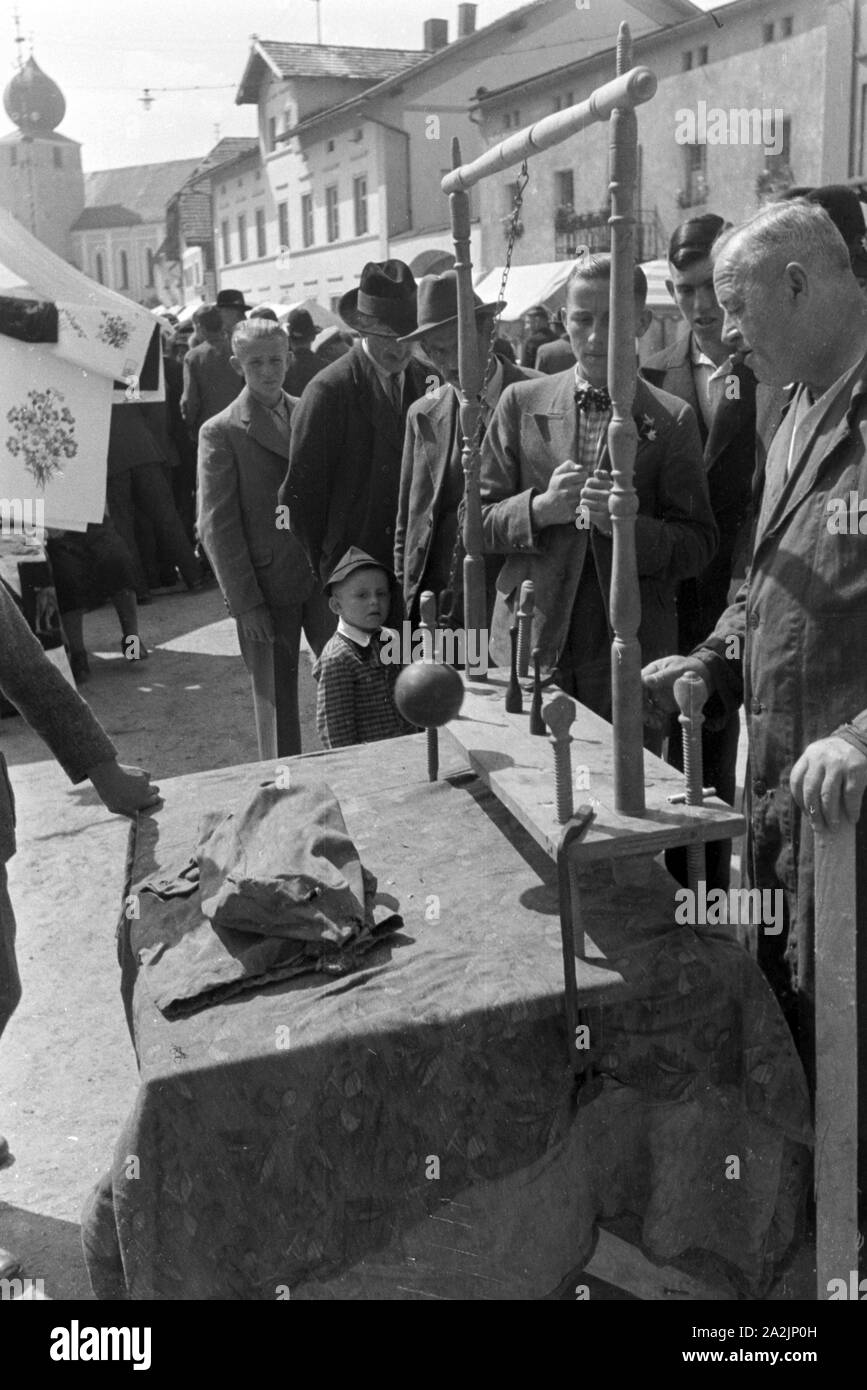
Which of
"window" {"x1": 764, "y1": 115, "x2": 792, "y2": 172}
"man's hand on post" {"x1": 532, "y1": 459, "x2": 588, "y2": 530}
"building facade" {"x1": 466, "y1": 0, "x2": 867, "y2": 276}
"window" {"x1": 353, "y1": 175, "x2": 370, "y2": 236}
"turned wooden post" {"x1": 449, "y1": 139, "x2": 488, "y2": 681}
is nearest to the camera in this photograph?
"turned wooden post" {"x1": 449, "y1": 139, "x2": 488, "y2": 681}

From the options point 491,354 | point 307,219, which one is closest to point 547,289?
point 491,354

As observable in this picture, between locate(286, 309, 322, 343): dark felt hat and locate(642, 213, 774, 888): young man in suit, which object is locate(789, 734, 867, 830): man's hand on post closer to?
locate(642, 213, 774, 888): young man in suit

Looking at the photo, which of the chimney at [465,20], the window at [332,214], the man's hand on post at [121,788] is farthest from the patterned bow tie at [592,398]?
the window at [332,214]

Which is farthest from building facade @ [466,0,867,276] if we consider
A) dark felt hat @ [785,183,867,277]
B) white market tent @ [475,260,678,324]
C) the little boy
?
the little boy

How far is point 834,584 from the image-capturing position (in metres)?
2.27

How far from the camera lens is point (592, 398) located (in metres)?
3.42

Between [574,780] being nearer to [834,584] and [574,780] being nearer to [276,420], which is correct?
→ [834,584]

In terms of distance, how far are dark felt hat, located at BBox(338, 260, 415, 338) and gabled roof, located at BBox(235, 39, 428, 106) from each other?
21.9 m

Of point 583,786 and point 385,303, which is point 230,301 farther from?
point 583,786

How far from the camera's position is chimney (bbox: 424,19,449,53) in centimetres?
2980

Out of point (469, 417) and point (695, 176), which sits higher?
point (695, 176)

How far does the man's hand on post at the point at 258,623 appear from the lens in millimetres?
5211

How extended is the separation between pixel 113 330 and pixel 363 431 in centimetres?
330
